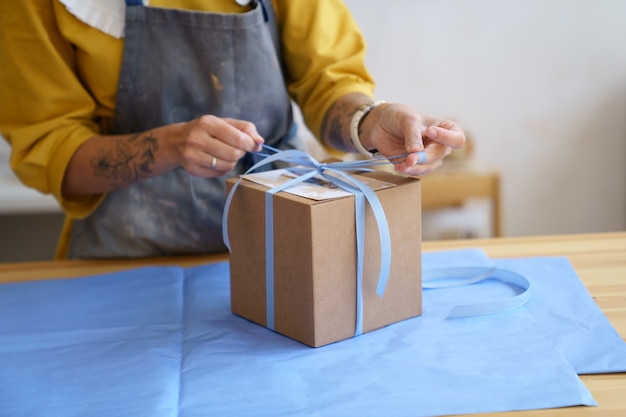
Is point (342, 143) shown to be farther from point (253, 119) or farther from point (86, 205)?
point (86, 205)

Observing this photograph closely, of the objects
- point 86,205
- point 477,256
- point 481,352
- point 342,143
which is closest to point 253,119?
point 342,143

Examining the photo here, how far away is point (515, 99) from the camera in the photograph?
2.59m

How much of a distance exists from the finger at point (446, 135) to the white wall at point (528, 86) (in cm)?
161

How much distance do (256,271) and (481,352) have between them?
0.27 m

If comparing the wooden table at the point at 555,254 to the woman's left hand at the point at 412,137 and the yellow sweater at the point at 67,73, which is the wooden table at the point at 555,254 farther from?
the woman's left hand at the point at 412,137

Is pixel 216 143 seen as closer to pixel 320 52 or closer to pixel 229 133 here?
pixel 229 133

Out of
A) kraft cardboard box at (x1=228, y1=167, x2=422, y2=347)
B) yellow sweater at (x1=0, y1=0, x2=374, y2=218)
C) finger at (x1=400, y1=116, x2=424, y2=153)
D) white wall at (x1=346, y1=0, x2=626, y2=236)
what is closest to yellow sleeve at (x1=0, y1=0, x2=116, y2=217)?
yellow sweater at (x1=0, y1=0, x2=374, y2=218)

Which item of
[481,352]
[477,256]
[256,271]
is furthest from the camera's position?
[477,256]

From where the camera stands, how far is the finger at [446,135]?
0.95 metres

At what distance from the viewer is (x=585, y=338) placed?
87 cm

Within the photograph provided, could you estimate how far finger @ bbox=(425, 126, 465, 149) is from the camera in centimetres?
95

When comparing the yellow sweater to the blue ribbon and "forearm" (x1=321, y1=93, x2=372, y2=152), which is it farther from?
the blue ribbon

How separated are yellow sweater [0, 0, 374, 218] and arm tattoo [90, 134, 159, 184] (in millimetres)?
52

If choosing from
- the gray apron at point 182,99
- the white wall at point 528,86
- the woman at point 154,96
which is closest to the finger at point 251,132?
the woman at point 154,96
